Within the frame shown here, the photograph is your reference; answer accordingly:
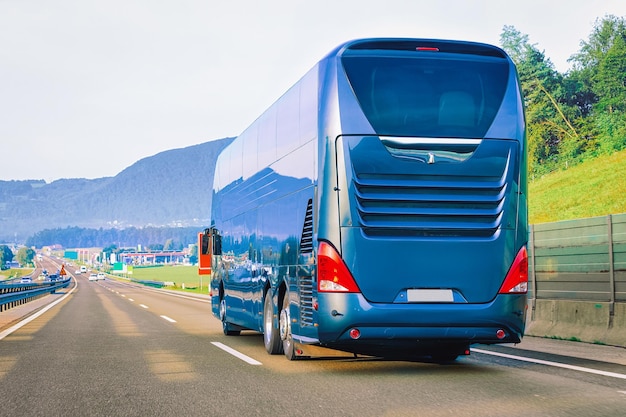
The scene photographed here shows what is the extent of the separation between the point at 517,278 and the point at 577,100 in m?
72.8

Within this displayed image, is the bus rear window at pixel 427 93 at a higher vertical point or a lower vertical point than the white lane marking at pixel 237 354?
higher

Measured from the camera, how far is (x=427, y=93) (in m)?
9.81

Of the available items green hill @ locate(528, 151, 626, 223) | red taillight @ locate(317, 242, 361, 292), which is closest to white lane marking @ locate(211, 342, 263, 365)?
red taillight @ locate(317, 242, 361, 292)

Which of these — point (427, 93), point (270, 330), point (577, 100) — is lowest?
point (270, 330)

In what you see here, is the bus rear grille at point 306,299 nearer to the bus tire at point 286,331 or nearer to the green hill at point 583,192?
the bus tire at point 286,331

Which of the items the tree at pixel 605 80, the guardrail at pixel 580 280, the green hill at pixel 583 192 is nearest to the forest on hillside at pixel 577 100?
the tree at pixel 605 80

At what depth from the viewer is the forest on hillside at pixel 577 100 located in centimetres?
7125

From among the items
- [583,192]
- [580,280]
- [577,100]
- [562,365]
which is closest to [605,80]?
[577,100]

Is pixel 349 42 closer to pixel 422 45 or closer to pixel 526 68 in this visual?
pixel 422 45

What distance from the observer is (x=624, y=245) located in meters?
13.6

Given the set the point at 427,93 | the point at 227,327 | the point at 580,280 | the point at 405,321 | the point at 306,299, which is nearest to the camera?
the point at 405,321

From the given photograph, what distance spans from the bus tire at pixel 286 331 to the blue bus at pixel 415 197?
3.52 feet

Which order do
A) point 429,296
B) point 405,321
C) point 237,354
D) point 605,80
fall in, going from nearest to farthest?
point 405,321
point 429,296
point 237,354
point 605,80

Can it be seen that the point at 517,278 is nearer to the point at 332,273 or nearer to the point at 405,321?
the point at 405,321
